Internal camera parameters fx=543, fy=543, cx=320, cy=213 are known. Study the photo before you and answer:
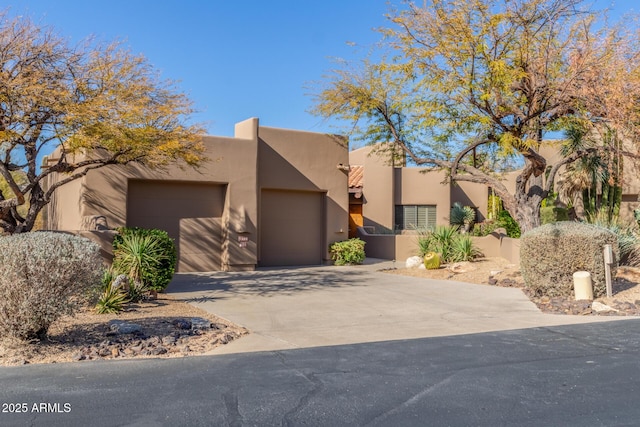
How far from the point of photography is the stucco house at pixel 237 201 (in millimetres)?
16312

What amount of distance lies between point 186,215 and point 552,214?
15.2 m

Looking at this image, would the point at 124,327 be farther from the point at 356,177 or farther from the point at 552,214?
the point at 552,214

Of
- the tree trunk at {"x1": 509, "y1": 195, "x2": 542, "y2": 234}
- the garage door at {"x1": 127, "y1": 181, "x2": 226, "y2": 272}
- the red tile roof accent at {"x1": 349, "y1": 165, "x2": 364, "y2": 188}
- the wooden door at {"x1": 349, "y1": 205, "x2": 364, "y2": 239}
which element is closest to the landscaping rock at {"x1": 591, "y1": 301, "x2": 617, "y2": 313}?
the tree trunk at {"x1": 509, "y1": 195, "x2": 542, "y2": 234}

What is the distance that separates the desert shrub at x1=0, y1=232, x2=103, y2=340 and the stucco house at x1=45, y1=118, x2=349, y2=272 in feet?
24.7

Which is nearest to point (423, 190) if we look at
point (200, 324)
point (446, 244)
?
point (446, 244)

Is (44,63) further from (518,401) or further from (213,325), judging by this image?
(518,401)

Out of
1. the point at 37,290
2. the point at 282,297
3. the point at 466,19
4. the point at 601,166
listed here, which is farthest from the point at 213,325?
the point at 601,166

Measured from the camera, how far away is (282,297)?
12.2 meters

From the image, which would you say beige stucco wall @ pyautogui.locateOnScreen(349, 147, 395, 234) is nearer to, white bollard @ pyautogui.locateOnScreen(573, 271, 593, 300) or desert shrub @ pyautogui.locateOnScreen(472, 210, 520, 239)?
desert shrub @ pyautogui.locateOnScreen(472, 210, 520, 239)

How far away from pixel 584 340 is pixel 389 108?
39.8 feet

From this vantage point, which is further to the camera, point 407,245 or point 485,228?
point 485,228

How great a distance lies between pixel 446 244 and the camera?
19.0 meters

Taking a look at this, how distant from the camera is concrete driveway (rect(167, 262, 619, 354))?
8492 mm

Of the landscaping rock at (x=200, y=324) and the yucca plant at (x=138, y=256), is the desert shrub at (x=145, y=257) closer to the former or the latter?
the yucca plant at (x=138, y=256)
